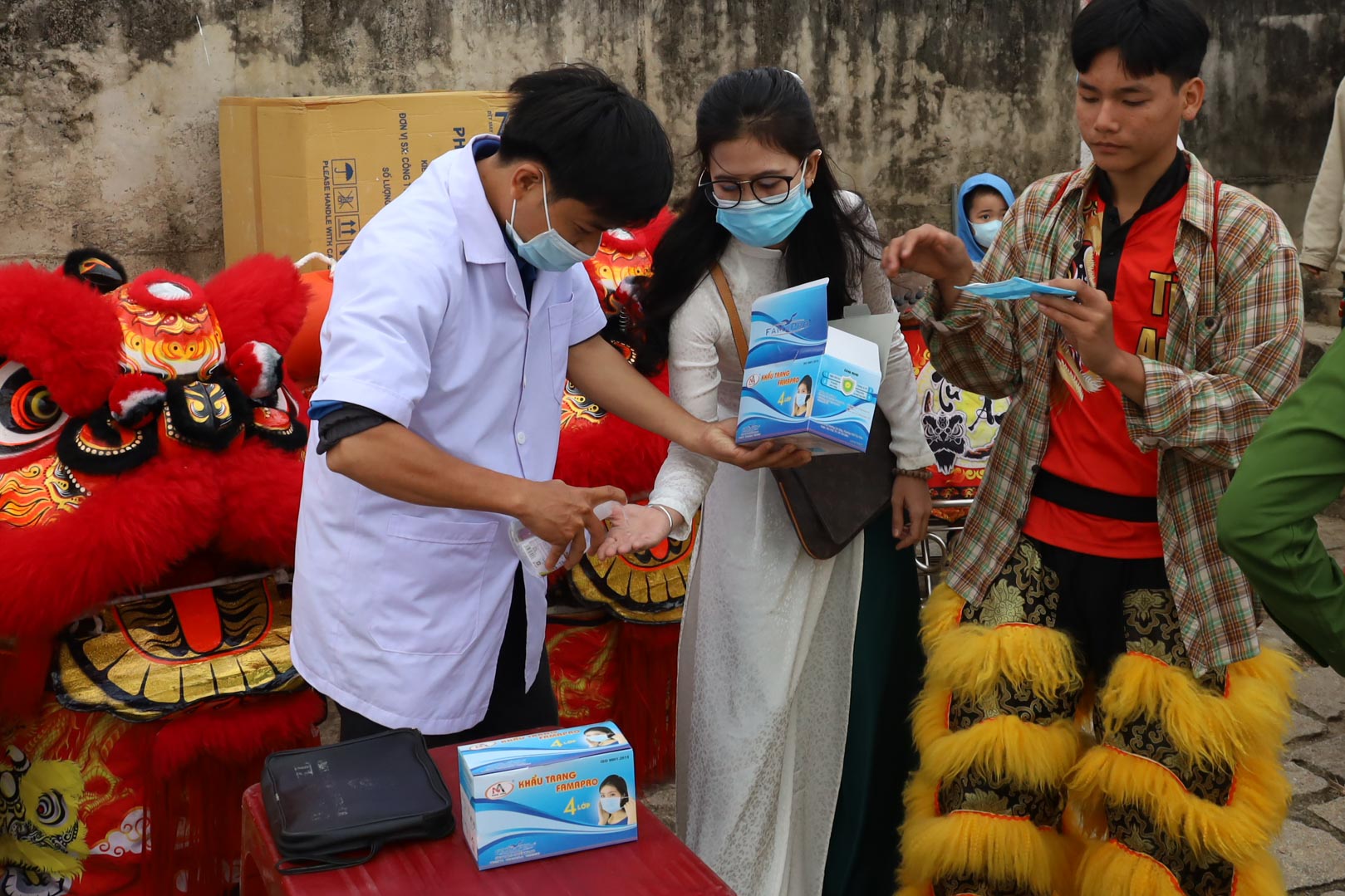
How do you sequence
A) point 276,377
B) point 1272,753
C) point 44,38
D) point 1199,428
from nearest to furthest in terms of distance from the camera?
point 1199,428 < point 1272,753 < point 276,377 < point 44,38

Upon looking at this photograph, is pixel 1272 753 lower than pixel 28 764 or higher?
higher

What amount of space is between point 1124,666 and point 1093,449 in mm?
375

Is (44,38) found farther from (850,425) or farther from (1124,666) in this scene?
(1124,666)

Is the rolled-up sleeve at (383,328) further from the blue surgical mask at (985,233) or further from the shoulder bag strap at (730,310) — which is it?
the blue surgical mask at (985,233)

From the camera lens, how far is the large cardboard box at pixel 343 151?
4.17 meters

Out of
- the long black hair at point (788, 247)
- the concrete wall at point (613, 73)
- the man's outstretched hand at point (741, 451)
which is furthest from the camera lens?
the concrete wall at point (613, 73)

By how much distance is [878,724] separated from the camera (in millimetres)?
2605

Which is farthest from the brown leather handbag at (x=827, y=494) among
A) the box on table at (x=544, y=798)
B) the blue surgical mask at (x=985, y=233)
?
the blue surgical mask at (x=985, y=233)

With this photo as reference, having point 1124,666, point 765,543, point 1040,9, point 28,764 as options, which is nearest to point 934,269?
point 765,543

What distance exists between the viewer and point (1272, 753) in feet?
7.13

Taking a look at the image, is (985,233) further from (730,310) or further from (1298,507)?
(1298,507)

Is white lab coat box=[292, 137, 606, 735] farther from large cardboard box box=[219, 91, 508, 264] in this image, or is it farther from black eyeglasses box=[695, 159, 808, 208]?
large cardboard box box=[219, 91, 508, 264]

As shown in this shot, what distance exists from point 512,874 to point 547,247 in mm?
955

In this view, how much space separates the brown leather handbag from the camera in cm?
242
